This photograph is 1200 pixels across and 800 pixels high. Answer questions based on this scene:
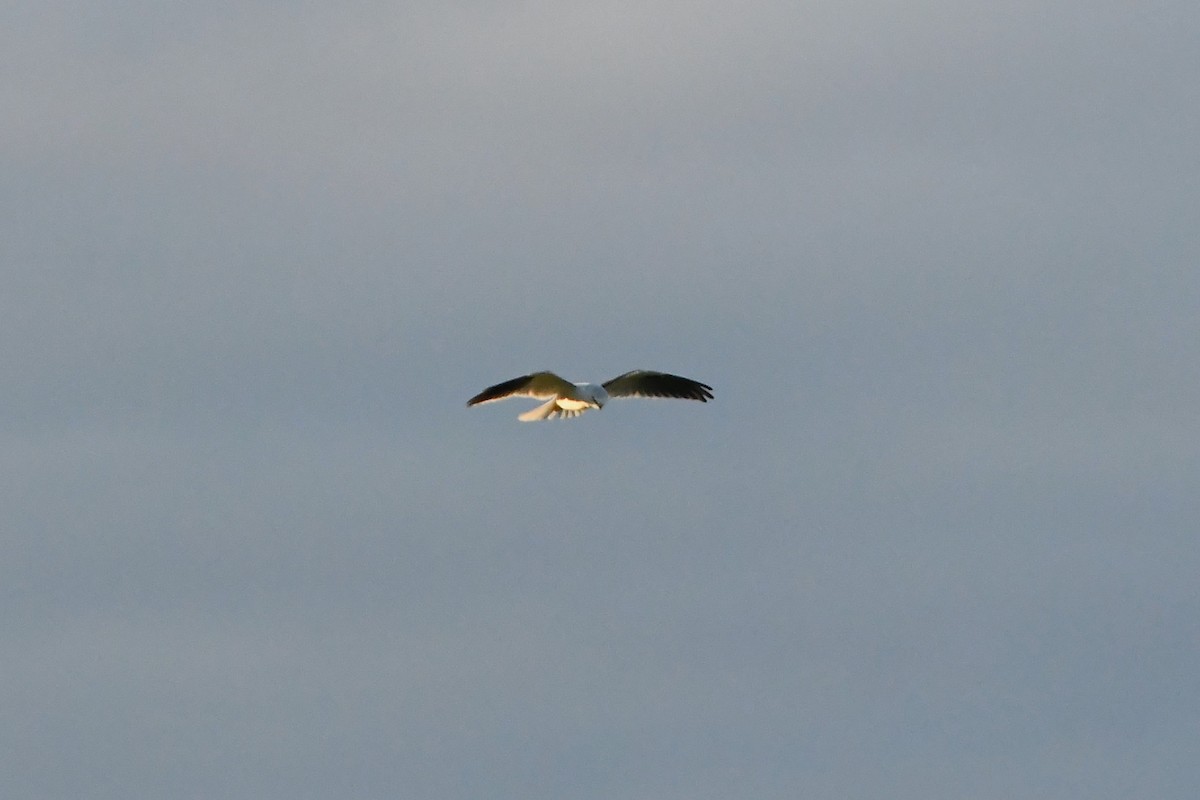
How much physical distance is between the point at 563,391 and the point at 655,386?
3810mm

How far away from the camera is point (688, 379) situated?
47.8 meters

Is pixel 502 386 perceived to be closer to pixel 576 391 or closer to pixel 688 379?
pixel 576 391

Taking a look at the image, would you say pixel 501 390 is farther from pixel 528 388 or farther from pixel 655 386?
pixel 655 386

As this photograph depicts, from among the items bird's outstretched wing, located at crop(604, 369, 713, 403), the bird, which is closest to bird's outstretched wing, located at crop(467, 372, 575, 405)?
the bird

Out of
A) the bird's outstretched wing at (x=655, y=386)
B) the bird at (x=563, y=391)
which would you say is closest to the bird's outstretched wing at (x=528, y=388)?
the bird at (x=563, y=391)

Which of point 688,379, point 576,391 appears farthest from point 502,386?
point 688,379

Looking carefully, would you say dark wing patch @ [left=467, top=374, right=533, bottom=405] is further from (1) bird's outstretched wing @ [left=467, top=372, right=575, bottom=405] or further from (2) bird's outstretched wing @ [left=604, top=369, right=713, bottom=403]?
(2) bird's outstretched wing @ [left=604, top=369, right=713, bottom=403]

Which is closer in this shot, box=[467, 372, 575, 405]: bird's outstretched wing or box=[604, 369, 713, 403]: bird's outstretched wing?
box=[467, 372, 575, 405]: bird's outstretched wing

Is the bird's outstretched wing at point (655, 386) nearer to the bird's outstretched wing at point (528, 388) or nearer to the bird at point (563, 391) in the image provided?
the bird at point (563, 391)

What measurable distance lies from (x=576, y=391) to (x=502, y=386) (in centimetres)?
190

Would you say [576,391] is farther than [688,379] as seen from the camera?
No

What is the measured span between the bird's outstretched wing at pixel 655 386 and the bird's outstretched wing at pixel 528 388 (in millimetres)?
2375

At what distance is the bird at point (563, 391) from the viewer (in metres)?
44.5

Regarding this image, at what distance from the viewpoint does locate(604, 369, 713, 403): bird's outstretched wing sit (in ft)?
155
